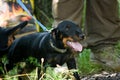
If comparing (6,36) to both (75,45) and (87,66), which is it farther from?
(87,66)

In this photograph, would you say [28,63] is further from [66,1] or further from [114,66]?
[114,66]

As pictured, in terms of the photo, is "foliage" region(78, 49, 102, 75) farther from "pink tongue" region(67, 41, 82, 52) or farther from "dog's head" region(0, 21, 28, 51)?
"dog's head" region(0, 21, 28, 51)

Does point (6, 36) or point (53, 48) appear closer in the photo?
point (6, 36)

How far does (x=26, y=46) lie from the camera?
4.06 m

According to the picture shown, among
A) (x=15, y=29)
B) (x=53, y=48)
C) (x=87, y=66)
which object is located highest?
(x=15, y=29)

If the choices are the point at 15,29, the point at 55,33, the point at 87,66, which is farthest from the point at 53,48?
the point at 87,66

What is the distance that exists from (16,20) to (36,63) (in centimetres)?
82

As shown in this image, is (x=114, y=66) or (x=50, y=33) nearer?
(x=50, y=33)

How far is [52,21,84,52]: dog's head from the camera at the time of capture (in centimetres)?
385

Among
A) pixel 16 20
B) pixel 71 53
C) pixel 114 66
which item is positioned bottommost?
pixel 114 66

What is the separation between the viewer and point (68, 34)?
12.7 ft

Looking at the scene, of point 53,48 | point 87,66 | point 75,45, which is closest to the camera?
point 75,45

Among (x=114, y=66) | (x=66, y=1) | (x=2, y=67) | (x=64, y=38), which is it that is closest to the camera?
(x=2, y=67)

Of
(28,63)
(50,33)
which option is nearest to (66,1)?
(50,33)
